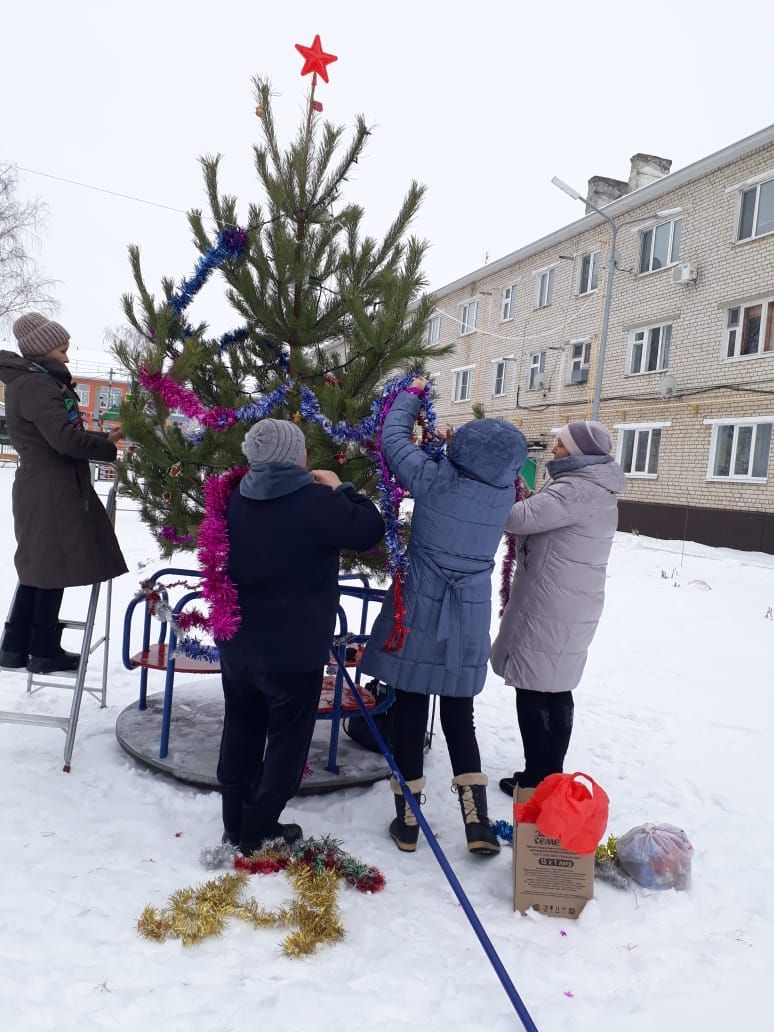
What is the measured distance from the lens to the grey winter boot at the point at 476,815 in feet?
9.75

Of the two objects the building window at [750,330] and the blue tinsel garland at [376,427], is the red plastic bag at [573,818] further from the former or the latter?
the building window at [750,330]

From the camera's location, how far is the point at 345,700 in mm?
3850

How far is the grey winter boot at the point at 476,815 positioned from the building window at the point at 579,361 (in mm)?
18205

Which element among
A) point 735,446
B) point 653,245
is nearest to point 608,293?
point 653,245

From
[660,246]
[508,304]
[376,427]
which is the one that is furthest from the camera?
[508,304]

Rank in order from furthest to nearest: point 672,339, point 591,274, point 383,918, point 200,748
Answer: point 591,274 → point 672,339 → point 200,748 → point 383,918

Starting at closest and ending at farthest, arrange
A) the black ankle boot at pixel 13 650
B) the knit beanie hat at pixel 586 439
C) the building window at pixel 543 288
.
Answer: the knit beanie hat at pixel 586 439 < the black ankle boot at pixel 13 650 < the building window at pixel 543 288

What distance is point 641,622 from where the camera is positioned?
8078mm

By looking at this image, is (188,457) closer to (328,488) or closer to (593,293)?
(328,488)

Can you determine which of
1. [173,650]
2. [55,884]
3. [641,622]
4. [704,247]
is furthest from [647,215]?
[55,884]

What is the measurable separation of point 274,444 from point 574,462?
1.42 meters

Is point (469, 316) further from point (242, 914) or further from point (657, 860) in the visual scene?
point (242, 914)

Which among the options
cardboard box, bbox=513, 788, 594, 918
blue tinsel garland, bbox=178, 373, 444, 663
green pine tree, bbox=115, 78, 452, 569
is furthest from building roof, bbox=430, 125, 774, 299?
cardboard box, bbox=513, 788, 594, 918

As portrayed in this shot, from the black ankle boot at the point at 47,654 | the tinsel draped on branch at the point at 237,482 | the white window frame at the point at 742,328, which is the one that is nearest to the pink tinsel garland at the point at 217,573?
the tinsel draped on branch at the point at 237,482
